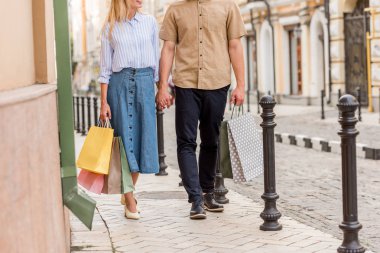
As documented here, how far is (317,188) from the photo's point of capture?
9.75 meters

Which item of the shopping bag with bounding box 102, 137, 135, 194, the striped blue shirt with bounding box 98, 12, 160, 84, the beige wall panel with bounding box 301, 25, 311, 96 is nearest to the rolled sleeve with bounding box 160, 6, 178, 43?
the striped blue shirt with bounding box 98, 12, 160, 84

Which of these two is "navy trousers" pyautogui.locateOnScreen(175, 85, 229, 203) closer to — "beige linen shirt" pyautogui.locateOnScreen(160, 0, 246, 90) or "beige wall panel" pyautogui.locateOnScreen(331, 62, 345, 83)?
"beige linen shirt" pyautogui.locateOnScreen(160, 0, 246, 90)

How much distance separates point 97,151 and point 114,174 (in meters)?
0.28

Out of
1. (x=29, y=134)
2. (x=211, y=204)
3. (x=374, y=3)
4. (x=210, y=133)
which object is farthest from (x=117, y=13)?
(x=374, y=3)

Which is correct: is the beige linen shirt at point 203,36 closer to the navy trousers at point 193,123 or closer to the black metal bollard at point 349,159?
the navy trousers at point 193,123

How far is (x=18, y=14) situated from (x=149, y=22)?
9.67 ft

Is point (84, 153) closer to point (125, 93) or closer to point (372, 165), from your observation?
point (125, 93)

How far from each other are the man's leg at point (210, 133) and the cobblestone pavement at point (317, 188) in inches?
31.1

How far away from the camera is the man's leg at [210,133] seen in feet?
23.3

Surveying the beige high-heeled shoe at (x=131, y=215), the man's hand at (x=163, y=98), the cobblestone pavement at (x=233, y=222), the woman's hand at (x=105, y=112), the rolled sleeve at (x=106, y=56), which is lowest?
the cobblestone pavement at (x=233, y=222)

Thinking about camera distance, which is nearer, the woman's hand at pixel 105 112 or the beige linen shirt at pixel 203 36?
the woman's hand at pixel 105 112

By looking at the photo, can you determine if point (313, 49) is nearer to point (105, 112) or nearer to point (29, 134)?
point (105, 112)

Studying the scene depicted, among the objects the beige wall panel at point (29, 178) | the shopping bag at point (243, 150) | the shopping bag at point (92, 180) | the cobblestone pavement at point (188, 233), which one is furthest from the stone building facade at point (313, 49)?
the beige wall panel at point (29, 178)

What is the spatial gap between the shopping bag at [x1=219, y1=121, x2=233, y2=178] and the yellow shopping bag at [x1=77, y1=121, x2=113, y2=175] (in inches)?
35.9
